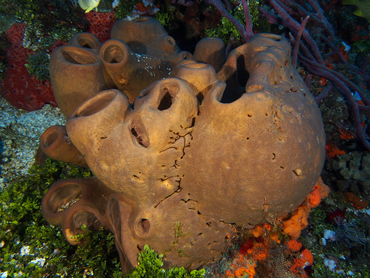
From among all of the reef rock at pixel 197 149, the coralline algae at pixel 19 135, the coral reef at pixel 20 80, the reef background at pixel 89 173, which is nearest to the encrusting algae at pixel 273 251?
the reef background at pixel 89 173

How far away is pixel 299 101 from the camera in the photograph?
2.16 metres

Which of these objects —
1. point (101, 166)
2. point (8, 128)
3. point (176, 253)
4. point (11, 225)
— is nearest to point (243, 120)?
point (101, 166)

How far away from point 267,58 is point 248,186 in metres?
1.32

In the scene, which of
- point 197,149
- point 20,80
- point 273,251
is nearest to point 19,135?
point 20,80

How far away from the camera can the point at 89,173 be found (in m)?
3.35

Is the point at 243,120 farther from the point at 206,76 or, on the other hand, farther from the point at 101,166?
the point at 101,166

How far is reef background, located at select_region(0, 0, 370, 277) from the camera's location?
2.50 m

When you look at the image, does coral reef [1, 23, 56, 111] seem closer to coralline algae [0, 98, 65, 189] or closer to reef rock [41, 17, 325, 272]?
coralline algae [0, 98, 65, 189]

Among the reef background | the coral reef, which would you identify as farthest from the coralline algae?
the coral reef

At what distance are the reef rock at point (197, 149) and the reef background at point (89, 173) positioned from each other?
13.3 inches

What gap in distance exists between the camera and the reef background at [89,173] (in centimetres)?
250

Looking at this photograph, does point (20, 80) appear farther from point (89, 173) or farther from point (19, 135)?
point (89, 173)

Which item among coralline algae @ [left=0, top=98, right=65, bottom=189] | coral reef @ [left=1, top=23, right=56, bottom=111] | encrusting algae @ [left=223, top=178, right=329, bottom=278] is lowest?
encrusting algae @ [left=223, top=178, right=329, bottom=278]

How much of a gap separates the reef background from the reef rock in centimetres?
34
